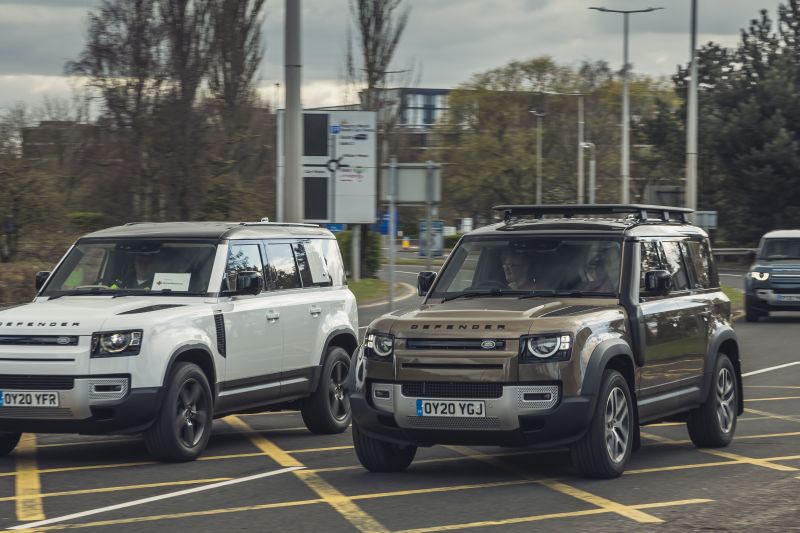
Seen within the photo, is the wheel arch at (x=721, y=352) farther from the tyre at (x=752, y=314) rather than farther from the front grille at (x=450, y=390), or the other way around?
the tyre at (x=752, y=314)

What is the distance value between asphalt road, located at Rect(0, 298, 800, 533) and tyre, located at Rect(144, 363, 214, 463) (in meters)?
0.14

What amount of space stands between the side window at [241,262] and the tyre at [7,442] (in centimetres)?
196

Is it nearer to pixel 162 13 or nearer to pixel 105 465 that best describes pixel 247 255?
pixel 105 465

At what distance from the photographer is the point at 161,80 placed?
3491 centimetres

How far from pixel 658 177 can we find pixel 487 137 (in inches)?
445

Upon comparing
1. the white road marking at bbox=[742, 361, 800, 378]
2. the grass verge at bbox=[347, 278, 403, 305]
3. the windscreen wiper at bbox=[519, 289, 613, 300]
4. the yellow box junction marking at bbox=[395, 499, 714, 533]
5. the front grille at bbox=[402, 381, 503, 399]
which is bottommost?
the grass verge at bbox=[347, 278, 403, 305]

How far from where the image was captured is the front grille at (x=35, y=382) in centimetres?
998

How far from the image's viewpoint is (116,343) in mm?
10078

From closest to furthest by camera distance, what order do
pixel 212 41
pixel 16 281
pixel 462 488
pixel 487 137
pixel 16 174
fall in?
pixel 462 488
pixel 16 281
pixel 16 174
pixel 212 41
pixel 487 137

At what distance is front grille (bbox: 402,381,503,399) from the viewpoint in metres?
8.98

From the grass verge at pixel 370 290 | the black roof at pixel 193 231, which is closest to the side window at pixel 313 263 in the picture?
the black roof at pixel 193 231

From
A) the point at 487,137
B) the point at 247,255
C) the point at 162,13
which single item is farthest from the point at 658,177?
the point at 247,255

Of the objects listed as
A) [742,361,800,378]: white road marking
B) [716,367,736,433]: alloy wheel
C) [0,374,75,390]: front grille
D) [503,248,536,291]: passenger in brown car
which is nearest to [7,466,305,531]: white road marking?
[0,374,75,390]: front grille

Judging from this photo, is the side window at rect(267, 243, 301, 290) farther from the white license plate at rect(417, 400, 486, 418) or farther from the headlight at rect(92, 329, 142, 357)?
the white license plate at rect(417, 400, 486, 418)
